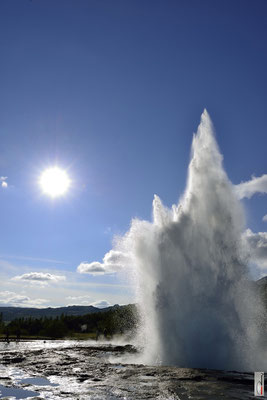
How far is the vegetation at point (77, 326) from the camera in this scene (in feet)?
330

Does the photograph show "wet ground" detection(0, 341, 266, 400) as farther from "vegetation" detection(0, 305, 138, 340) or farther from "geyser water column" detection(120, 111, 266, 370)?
"vegetation" detection(0, 305, 138, 340)

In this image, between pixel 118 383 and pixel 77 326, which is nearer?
pixel 118 383

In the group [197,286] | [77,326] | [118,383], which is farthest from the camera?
[77,326]

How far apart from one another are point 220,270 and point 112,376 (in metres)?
13.9

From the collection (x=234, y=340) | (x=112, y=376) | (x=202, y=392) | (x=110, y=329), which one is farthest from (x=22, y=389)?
(x=110, y=329)

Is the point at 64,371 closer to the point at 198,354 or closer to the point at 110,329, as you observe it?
the point at 198,354

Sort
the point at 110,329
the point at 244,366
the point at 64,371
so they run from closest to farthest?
the point at 64,371 < the point at 244,366 < the point at 110,329

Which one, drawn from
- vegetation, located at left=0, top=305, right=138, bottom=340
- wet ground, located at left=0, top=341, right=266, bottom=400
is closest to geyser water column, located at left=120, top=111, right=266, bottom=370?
wet ground, located at left=0, top=341, right=266, bottom=400

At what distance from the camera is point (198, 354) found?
2739 cm

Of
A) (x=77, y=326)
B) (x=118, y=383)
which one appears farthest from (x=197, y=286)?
(x=77, y=326)

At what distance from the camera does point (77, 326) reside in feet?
413

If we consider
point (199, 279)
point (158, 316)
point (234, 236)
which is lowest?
point (158, 316)

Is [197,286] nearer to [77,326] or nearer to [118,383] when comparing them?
[118,383]

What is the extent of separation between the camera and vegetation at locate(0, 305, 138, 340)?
3957 inches
